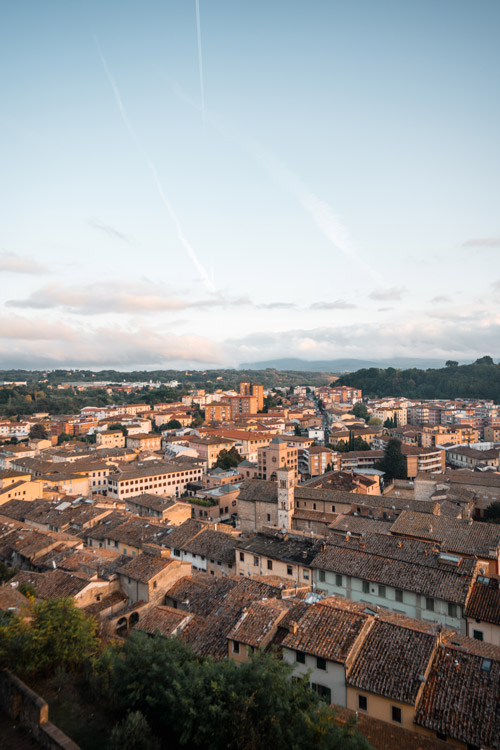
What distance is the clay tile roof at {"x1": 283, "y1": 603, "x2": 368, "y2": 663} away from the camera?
12117mm

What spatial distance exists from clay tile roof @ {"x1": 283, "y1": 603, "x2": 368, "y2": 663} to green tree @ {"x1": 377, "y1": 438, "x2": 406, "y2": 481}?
4621 cm

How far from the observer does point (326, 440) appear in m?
82.5

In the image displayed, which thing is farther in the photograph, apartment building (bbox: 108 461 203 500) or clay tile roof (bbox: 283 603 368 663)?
apartment building (bbox: 108 461 203 500)

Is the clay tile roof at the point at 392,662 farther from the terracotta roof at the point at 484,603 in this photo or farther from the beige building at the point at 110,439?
the beige building at the point at 110,439

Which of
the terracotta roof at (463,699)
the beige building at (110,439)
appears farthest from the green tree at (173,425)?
the terracotta roof at (463,699)

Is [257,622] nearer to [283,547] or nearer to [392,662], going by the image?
[392,662]

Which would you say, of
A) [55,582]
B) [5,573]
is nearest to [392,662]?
[55,582]

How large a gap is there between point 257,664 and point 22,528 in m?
26.6

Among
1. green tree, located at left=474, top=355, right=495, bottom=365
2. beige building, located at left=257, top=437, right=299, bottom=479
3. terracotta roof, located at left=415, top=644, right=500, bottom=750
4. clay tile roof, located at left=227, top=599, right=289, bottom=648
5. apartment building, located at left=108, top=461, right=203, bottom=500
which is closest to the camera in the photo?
terracotta roof, located at left=415, top=644, right=500, bottom=750

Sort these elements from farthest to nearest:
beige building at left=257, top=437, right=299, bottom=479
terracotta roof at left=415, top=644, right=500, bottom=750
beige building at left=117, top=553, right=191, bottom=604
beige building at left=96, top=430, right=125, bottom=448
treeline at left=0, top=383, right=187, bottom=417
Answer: treeline at left=0, top=383, right=187, bottom=417
beige building at left=96, top=430, right=125, bottom=448
beige building at left=257, top=437, right=299, bottom=479
beige building at left=117, top=553, right=191, bottom=604
terracotta roof at left=415, top=644, right=500, bottom=750

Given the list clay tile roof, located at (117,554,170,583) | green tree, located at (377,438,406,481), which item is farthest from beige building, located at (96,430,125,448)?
clay tile roof, located at (117,554,170,583)

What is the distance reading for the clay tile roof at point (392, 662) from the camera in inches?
444

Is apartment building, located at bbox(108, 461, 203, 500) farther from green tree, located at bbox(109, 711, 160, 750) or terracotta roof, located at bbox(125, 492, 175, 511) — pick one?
green tree, located at bbox(109, 711, 160, 750)

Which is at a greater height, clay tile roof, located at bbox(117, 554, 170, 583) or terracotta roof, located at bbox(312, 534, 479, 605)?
terracotta roof, located at bbox(312, 534, 479, 605)
